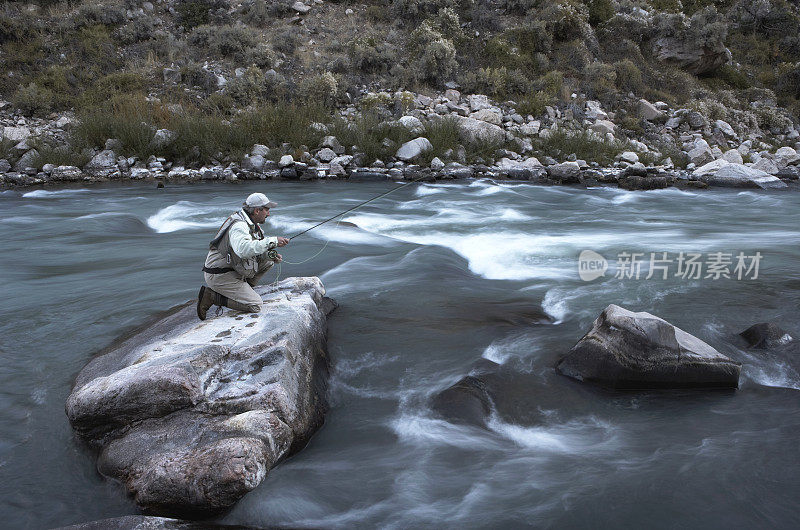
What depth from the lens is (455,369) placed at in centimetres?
520

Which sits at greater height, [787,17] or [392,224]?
[787,17]

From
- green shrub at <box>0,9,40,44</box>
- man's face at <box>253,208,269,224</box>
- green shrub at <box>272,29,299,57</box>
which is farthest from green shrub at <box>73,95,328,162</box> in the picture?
man's face at <box>253,208,269,224</box>

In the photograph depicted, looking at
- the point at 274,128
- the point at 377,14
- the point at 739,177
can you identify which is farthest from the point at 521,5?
the point at 739,177

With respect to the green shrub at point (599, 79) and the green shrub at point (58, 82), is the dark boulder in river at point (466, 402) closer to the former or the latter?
the green shrub at point (599, 79)

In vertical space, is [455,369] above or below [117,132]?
below

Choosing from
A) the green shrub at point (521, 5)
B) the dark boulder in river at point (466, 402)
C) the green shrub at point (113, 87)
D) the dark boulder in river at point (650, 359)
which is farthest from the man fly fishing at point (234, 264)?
the green shrub at point (521, 5)

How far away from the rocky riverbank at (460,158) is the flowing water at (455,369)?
4045 mm

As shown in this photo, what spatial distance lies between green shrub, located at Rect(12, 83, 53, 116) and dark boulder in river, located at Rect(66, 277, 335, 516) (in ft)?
56.5

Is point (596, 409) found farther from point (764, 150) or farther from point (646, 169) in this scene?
point (764, 150)

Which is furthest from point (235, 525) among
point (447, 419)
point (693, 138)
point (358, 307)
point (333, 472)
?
point (693, 138)

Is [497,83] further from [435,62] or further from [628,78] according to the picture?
[628,78]

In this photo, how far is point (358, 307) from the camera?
261 inches

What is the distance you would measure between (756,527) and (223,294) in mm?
4162

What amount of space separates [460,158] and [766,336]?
36.6 feet
